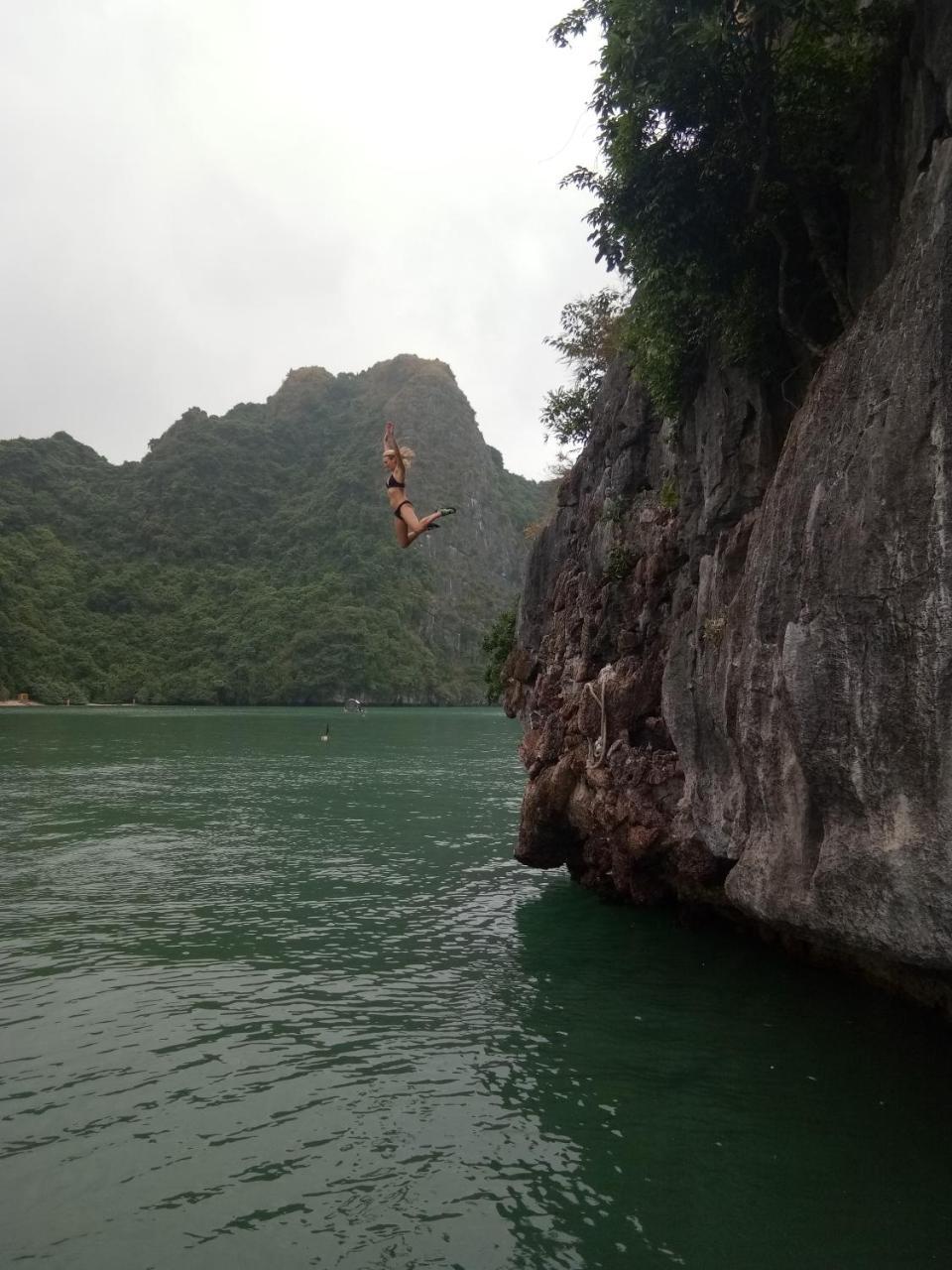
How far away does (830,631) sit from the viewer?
7.88 metres

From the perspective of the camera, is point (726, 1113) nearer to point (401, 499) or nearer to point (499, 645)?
point (401, 499)

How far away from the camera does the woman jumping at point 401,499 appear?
916 cm

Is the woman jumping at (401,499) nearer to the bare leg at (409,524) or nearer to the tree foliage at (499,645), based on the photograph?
the bare leg at (409,524)

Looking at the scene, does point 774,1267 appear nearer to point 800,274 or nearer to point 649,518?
point 800,274

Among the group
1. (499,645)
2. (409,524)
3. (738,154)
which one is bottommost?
(499,645)

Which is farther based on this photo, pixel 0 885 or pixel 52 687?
pixel 52 687

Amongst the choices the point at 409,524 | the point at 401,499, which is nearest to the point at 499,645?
the point at 401,499

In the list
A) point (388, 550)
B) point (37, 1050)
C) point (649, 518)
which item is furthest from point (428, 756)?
point (388, 550)

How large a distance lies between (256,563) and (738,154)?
137 m

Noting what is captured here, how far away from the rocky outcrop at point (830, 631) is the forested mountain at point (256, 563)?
89.7 metres

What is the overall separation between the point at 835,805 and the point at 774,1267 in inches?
144

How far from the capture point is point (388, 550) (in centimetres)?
14475

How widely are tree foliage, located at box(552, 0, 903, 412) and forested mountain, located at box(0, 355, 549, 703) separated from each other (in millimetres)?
92892

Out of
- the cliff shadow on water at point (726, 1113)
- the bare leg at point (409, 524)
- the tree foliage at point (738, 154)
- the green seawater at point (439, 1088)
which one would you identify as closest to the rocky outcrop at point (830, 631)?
the tree foliage at point (738, 154)
